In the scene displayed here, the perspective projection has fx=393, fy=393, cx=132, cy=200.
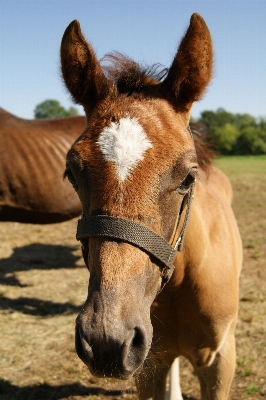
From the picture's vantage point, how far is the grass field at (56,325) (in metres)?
3.82

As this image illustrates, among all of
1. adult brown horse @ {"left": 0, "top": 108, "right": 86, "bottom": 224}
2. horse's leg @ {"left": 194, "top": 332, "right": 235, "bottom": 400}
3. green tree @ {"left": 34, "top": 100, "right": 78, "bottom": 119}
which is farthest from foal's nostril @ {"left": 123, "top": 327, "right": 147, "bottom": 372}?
green tree @ {"left": 34, "top": 100, "right": 78, "bottom": 119}

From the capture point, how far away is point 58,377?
13.1 feet

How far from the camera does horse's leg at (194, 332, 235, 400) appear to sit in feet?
9.29

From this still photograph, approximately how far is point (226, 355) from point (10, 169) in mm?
3782

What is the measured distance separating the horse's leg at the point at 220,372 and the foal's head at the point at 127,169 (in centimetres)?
116

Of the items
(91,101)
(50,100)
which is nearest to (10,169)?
(91,101)

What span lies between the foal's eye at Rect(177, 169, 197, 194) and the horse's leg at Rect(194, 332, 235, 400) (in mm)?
1411

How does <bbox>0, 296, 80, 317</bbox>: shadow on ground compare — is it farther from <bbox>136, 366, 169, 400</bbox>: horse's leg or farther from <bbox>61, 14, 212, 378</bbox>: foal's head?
<bbox>61, 14, 212, 378</bbox>: foal's head

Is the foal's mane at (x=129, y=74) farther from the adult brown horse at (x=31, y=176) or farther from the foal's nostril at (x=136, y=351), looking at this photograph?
the adult brown horse at (x=31, y=176)

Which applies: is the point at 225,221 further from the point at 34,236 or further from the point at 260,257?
the point at 34,236

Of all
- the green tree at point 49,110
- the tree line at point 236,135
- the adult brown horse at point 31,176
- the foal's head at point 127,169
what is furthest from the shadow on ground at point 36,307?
the green tree at point 49,110

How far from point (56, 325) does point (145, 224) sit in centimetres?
372

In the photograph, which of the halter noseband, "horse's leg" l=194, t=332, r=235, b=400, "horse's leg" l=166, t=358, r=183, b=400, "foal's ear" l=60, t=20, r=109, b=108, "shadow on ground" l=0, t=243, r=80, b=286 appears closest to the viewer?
the halter noseband

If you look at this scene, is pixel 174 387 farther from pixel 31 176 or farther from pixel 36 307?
pixel 31 176
